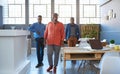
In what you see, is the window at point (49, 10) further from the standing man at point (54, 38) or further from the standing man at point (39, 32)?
the standing man at point (54, 38)

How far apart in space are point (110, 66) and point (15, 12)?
44.9ft

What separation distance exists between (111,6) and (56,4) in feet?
16.9

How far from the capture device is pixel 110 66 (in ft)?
11.3

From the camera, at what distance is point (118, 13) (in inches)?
422

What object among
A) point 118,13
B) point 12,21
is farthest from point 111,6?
point 12,21

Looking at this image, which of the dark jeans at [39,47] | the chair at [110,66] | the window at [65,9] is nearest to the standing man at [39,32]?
the dark jeans at [39,47]

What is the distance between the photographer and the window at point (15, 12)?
1639cm

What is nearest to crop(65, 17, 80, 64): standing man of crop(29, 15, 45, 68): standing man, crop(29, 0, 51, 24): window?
crop(29, 15, 45, 68): standing man

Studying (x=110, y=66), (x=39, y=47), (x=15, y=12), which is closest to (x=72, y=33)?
(x=39, y=47)

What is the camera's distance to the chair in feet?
11.3

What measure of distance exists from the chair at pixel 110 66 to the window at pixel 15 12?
1333 centimetres

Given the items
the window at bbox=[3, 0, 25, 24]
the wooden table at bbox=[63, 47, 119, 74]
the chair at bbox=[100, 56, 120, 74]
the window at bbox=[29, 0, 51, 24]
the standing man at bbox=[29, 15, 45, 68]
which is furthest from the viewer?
the window at bbox=[29, 0, 51, 24]

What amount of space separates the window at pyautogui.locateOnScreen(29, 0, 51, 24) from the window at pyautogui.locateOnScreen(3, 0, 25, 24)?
0.50m

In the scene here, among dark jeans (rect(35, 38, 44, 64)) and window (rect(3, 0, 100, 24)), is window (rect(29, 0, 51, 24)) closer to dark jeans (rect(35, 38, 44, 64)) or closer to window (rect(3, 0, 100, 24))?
window (rect(3, 0, 100, 24))
